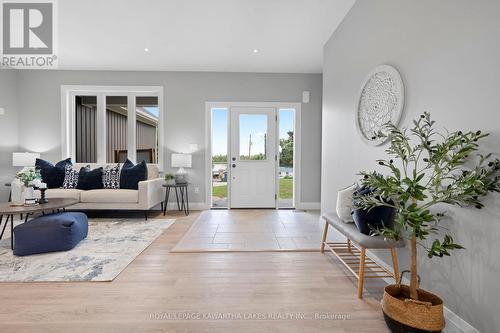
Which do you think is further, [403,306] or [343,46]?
[343,46]

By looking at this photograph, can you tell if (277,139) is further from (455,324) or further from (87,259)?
(455,324)

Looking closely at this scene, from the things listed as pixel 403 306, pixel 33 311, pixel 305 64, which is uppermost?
pixel 305 64

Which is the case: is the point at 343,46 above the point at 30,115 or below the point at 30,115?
above

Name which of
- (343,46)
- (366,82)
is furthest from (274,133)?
(366,82)

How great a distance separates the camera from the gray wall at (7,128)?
15.3ft

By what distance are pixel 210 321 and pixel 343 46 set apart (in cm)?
337

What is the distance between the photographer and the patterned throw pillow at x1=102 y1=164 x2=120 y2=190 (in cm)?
439

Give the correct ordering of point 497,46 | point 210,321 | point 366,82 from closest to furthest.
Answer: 1. point 497,46
2. point 210,321
3. point 366,82

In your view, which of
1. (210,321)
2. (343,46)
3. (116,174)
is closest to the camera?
(210,321)

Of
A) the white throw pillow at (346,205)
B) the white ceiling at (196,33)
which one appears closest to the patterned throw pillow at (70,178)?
the white ceiling at (196,33)

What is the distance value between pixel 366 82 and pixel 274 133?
2.69 meters

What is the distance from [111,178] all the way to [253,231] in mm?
2803

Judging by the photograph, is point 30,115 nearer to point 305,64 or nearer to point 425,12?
point 305,64

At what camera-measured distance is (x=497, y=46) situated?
1298 millimetres
